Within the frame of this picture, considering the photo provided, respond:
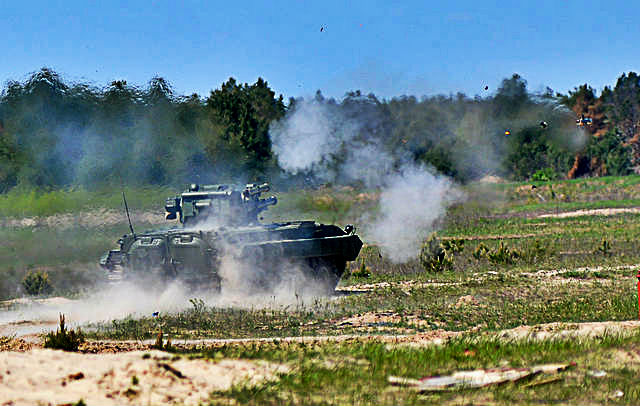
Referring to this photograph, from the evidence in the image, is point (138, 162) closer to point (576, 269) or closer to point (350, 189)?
point (350, 189)

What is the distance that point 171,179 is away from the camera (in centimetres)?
2842

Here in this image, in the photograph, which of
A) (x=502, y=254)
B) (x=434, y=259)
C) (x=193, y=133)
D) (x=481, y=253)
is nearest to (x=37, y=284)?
(x=193, y=133)

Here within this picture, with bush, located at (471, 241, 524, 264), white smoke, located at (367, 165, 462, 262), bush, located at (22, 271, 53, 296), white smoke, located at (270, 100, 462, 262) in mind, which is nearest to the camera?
white smoke, located at (270, 100, 462, 262)

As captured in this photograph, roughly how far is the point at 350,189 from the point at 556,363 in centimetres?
1649

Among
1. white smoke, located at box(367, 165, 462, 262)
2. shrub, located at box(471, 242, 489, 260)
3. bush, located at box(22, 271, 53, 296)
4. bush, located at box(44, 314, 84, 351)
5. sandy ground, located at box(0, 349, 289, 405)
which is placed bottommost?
bush, located at box(22, 271, 53, 296)

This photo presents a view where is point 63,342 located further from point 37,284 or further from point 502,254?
point 502,254

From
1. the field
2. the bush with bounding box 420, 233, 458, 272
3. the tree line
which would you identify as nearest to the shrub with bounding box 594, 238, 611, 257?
the field

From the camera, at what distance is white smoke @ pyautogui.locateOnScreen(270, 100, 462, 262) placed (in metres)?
25.2

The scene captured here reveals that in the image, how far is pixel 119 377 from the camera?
9367 mm

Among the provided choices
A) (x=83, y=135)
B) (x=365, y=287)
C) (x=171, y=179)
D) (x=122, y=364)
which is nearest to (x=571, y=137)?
(x=365, y=287)

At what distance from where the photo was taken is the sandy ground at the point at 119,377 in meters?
8.77

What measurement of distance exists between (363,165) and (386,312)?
940 cm

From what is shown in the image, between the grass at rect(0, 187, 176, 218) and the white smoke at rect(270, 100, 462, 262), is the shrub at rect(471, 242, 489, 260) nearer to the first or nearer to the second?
the white smoke at rect(270, 100, 462, 262)

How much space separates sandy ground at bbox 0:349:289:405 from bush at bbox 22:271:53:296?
15716 mm
